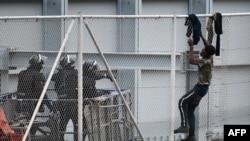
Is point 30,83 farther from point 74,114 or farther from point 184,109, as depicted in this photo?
point 184,109

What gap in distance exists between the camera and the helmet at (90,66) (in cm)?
1218

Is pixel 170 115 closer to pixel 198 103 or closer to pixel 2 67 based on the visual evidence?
pixel 198 103

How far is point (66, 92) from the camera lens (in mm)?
12094

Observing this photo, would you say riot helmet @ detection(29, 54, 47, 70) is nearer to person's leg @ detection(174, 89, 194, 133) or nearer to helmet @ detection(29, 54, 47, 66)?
helmet @ detection(29, 54, 47, 66)

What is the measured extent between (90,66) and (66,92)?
631 mm

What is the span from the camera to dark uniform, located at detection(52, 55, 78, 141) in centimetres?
1205

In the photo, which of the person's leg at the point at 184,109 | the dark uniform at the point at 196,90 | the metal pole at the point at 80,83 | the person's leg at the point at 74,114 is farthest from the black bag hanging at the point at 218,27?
the person's leg at the point at 74,114

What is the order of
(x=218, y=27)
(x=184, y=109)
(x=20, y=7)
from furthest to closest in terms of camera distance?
(x=20, y=7)
(x=218, y=27)
(x=184, y=109)

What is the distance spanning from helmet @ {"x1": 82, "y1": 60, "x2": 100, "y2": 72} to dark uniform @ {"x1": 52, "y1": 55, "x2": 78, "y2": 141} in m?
0.25

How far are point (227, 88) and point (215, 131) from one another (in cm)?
82

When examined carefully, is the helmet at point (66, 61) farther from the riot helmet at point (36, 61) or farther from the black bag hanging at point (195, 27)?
the black bag hanging at point (195, 27)

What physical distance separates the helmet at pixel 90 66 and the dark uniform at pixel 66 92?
0.82 feet

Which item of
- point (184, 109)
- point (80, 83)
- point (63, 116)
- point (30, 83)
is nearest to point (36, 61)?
point (30, 83)

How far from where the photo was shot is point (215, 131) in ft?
42.0
